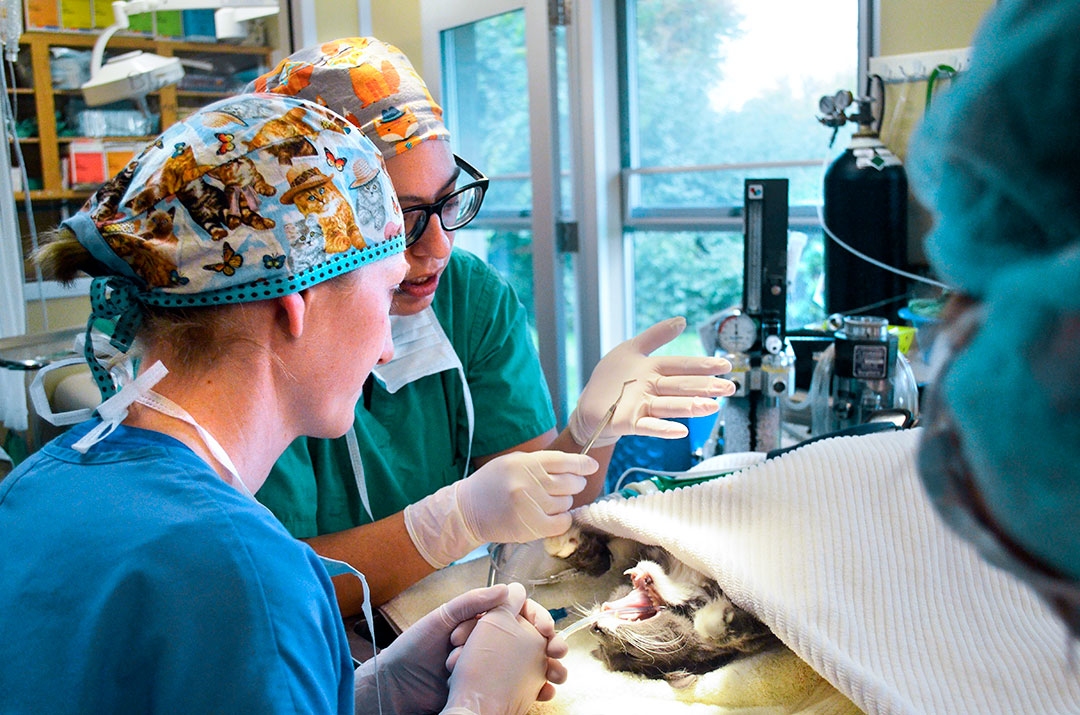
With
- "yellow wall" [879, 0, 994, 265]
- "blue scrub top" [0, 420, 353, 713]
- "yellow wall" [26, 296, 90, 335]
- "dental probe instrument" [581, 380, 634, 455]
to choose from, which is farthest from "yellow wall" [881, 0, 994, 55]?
"yellow wall" [26, 296, 90, 335]

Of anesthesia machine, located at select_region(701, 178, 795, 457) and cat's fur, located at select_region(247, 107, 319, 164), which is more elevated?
cat's fur, located at select_region(247, 107, 319, 164)

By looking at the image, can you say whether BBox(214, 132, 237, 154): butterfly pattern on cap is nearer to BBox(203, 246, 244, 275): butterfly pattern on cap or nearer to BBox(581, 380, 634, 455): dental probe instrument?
BBox(203, 246, 244, 275): butterfly pattern on cap

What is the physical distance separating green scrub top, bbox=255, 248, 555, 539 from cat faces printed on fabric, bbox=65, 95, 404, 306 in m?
0.73

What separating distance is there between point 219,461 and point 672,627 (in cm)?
61

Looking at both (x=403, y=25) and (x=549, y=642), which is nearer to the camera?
(x=549, y=642)

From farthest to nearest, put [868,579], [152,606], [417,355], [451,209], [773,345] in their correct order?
1. [773,345]
2. [417,355]
3. [451,209]
4. [868,579]
5. [152,606]

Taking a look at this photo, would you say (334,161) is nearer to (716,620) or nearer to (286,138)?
(286,138)

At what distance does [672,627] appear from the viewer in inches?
44.7

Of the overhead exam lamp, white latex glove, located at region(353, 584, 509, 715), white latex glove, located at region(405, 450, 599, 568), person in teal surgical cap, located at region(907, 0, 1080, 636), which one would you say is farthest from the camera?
the overhead exam lamp

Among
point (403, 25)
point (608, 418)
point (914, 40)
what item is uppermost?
point (403, 25)

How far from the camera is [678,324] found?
5.20ft

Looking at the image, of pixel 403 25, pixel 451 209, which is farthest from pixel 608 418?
pixel 403 25

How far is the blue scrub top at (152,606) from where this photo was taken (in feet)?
2.39

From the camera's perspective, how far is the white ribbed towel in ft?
3.03
